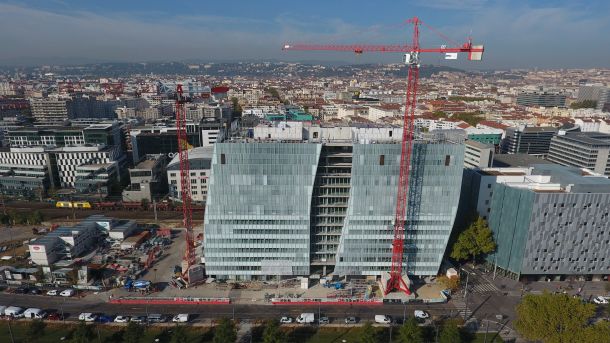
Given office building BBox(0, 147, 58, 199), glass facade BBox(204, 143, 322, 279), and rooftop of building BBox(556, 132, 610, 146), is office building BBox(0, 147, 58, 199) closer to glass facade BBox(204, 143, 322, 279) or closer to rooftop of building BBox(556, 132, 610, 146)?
glass facade BBox(204, 143, 322, 279)

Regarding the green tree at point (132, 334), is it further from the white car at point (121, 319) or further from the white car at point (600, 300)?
the white car at point (600, 300)

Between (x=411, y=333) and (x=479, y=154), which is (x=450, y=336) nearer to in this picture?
(x=411, y=333)

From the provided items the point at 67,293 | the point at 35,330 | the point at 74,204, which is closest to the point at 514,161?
the point at 67,293

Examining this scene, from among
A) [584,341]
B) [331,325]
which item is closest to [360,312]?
[331,325]

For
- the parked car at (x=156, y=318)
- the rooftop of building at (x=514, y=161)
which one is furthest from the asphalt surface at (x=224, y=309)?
the rooftop of building at (x=514, y=161)

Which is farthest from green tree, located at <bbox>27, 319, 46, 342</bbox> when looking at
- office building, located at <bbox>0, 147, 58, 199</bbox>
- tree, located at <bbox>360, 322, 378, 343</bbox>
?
office building, located at <bbox>0, 147, 58, 199</bbox>
